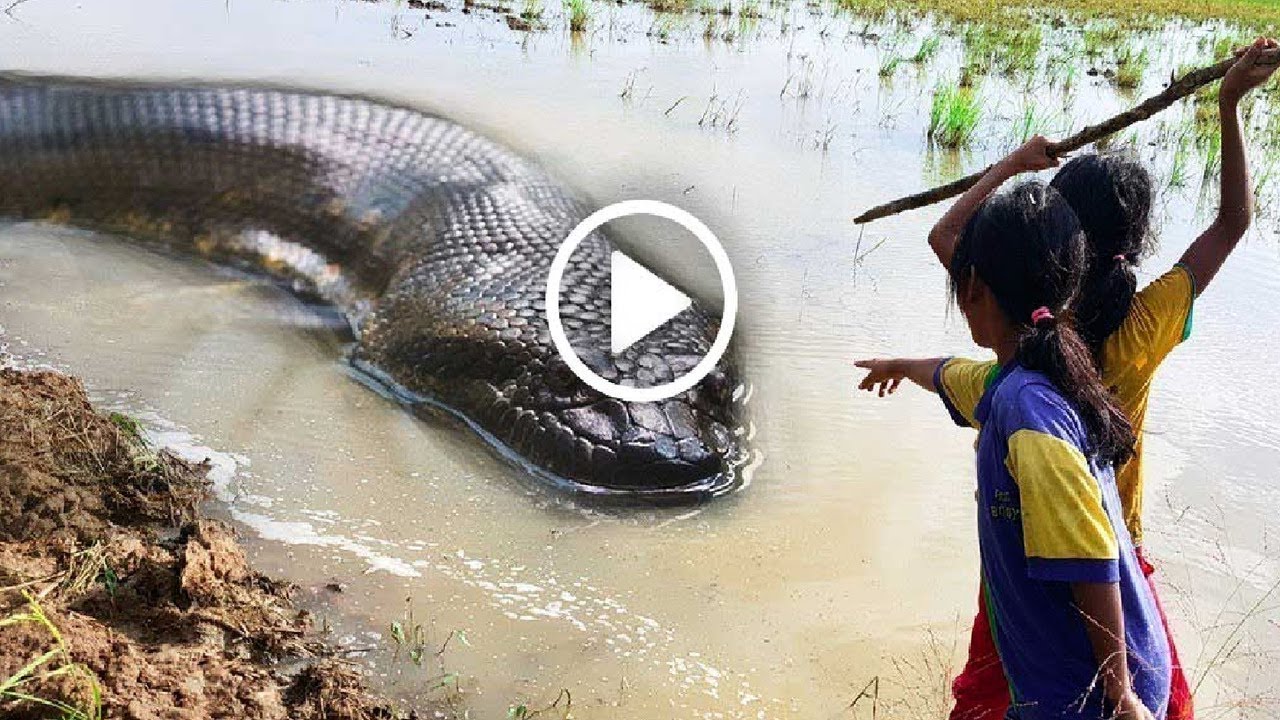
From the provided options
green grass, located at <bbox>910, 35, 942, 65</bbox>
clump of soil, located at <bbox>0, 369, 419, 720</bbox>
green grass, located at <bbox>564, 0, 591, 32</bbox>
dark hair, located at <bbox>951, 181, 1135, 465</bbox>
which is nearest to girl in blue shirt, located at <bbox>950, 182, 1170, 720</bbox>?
dark hair, located at <bbox>951, 181, 1135, 465</bbox>

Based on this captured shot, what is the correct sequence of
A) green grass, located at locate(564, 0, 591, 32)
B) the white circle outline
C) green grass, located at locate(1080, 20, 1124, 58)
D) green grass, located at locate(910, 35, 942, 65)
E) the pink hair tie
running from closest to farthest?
the pink hair tie, the white circle outline, green grass, located at locate(564, 0, 591, 32), green grass, located at locate(910, 35, 942, 65), green grass, located at locate(1080, 20, 1124, 58)

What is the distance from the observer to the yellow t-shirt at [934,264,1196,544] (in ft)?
6.55

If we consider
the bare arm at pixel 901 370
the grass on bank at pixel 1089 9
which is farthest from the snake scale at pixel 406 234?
the grass on bank at pixel 1089 9

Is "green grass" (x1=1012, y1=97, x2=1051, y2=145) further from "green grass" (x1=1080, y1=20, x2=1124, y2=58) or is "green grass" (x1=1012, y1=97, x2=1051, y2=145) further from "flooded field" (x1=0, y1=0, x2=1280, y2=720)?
"green grass" (x1=1080, y1=20, x2=1124, y2=58)

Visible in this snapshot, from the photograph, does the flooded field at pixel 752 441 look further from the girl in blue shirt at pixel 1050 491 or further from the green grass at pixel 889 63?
the green grass at pixel 889 63

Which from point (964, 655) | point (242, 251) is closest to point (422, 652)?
point (964, 655)

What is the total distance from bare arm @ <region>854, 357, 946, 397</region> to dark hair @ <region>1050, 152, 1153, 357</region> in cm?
27

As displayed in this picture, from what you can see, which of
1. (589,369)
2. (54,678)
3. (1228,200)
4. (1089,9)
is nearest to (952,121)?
(589,369)

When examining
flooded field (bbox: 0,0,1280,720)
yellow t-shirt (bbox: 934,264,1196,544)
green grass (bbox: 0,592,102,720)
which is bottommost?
flooded field (bbox: 0,0,1280,720)

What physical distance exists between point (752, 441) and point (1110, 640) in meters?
2.18

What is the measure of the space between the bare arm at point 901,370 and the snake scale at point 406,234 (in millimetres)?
1165

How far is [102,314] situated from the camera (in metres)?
4.21

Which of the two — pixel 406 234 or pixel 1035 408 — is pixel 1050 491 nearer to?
pixel 1035 408

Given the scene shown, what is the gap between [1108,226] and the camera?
1.94 m
